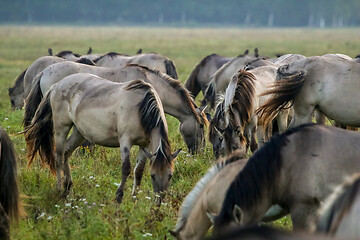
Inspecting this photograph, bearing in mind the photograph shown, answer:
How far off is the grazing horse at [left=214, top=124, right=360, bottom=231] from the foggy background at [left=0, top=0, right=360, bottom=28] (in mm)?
97104

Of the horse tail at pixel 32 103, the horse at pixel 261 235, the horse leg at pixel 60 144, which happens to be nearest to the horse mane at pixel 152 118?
the horse leg at pixel 60 144

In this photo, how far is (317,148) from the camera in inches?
184

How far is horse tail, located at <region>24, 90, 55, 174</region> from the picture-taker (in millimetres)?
7715

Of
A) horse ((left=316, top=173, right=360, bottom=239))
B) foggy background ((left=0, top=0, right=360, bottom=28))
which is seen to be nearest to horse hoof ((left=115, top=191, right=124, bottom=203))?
horse ((left=316, top=173, right=360, bottom=239))

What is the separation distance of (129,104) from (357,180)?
3.69m

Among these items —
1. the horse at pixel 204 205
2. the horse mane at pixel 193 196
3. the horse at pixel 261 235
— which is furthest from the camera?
the horse mane at pixel 193 196

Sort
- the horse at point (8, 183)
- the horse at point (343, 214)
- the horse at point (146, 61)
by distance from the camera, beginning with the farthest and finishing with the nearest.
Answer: the horse at point (146, 61), the horse at point (8, 183), the horse at point (343, 214)

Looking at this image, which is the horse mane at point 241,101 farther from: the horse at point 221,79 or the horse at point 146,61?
the horse at point 146,61

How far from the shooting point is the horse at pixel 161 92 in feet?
29.6

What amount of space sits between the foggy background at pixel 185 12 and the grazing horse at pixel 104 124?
309ft

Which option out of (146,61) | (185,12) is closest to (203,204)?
(146,61)

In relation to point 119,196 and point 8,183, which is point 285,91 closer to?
point 119,196

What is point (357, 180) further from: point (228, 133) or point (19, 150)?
point (19, 150)

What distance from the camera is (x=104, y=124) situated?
23.0 ft
